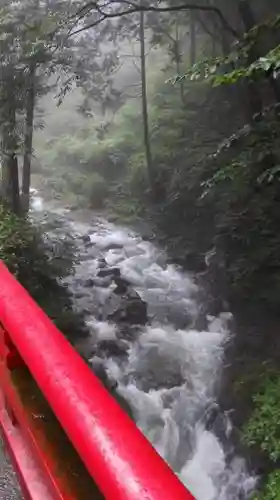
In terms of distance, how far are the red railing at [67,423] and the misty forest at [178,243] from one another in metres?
2.60

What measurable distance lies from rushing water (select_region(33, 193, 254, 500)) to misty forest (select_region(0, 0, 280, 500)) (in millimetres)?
25

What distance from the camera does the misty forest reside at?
21.2 feet

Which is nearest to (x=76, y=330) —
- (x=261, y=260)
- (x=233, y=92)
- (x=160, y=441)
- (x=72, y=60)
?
(x=160, y=441)

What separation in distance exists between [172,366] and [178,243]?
14.4ft

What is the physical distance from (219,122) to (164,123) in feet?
7.42

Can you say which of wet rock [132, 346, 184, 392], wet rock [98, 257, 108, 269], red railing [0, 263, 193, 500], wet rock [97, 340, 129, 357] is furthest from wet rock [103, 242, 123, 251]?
red railing [0, 263, 193, 500]

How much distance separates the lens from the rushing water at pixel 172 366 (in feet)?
21.0

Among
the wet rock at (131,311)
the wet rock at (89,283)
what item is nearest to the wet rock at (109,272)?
the wet rock at (89,283)

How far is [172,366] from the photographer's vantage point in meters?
8.05

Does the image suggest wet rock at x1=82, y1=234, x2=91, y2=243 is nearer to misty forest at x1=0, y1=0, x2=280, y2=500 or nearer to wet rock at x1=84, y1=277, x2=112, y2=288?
misty forest at x1=0, y1=0, x2=280, y2=500

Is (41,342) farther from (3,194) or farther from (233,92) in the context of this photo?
(233,92)

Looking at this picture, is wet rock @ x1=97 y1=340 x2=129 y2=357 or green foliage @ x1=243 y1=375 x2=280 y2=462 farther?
wet rock @ x1=97 y1=340 x2=129 y2=357

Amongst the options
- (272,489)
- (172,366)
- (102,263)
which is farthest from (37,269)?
(272,489)

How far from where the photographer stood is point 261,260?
29.5 ft
